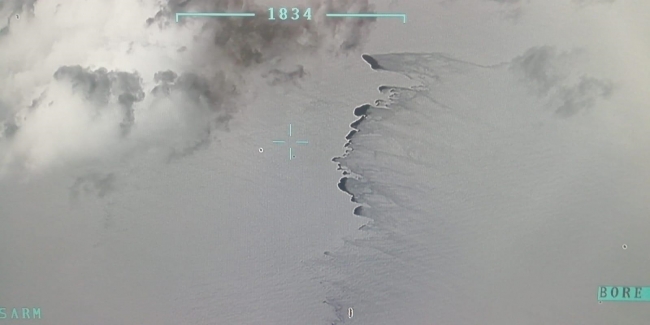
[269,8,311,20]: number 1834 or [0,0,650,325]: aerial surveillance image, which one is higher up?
[269,8,311,20]: number 1834

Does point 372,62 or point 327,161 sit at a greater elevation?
point 372,62

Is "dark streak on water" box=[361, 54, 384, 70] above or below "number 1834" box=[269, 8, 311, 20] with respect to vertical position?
below

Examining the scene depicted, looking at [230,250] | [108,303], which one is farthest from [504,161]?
[108,303]

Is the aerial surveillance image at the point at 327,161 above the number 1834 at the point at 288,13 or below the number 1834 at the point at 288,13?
below

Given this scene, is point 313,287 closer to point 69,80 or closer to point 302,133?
point 302,133

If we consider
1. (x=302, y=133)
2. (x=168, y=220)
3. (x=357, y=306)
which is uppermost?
→ (x=302, y=133)

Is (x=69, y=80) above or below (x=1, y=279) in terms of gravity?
above

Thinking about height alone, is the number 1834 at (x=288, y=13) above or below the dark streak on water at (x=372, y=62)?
above
